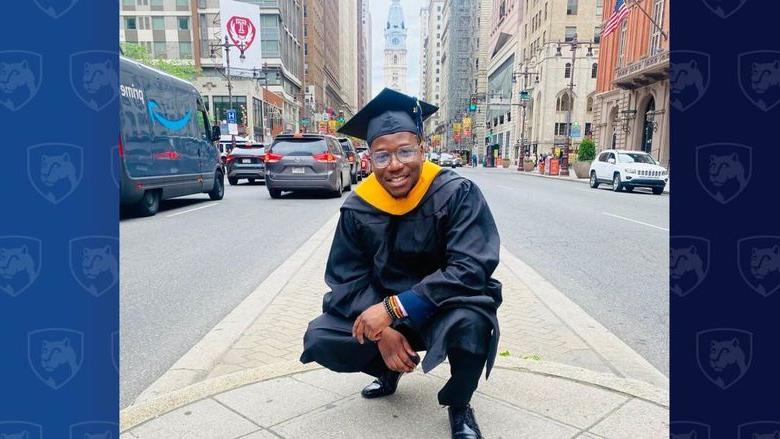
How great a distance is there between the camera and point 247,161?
18844 millimetres

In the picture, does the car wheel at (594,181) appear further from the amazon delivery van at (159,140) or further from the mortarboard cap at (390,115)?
the mortarboard cap at (390,115)

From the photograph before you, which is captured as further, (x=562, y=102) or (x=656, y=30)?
(x=562, y=102)

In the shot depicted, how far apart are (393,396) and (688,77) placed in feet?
6.77

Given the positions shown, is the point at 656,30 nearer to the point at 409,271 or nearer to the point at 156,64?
the point at 409,271

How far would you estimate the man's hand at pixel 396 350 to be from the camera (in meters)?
2.12

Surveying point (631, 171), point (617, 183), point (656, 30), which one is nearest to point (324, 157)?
point (631, 171)

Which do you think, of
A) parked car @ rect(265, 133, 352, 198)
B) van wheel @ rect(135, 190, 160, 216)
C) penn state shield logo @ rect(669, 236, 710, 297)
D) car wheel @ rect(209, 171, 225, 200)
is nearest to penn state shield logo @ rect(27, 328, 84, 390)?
penn state shield logo @ rect(669, 236, 710, 297)

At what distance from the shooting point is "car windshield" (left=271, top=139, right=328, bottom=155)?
1281cm

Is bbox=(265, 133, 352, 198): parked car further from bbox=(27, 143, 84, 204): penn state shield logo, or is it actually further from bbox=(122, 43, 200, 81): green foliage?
bbox=(122, 43, 200, 81): green foliage

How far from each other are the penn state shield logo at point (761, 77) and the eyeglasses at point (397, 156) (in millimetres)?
1246

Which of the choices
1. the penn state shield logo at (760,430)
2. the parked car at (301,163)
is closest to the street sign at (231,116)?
the parked car at (301,163)

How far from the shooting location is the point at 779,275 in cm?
137

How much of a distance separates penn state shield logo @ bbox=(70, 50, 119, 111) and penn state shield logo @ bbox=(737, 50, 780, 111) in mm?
1802

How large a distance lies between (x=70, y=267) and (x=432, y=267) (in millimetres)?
1470
